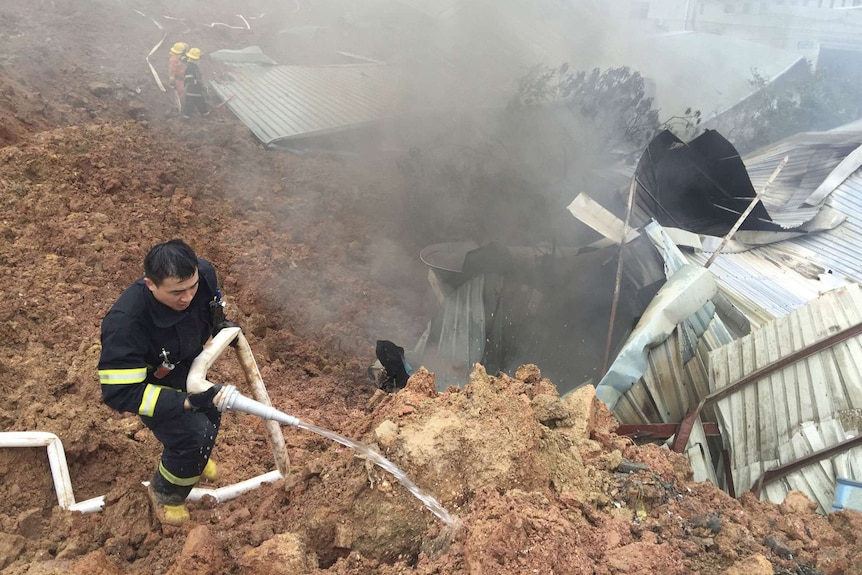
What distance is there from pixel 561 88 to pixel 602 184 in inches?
129

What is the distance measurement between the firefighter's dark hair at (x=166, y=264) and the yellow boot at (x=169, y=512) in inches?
42.8

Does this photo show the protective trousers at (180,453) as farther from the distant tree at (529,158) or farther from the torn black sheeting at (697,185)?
the torn black sheeting at (697,185)

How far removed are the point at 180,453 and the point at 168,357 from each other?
44 cm

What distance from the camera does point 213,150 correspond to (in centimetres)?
778

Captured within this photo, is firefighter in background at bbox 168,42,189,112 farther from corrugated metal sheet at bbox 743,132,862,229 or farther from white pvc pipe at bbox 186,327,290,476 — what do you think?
corrugated metal sheet at bbox 743,132,862,229

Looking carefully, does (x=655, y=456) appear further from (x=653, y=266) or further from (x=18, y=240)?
(x=18, y=240)

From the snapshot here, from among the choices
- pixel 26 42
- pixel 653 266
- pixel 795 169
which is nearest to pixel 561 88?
pixel 795 169

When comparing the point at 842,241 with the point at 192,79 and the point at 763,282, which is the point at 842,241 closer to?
the point at 763,282

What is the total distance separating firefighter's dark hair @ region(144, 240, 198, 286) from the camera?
200 centimetres

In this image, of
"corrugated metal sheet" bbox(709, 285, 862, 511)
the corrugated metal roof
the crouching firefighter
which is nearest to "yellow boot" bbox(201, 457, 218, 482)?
the crouching firefighter

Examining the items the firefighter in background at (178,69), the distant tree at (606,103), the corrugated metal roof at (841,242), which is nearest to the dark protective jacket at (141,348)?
the corrugated metal roof at (841,242)

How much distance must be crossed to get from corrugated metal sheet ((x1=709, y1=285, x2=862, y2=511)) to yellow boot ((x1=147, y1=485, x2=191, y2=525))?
3363 mm

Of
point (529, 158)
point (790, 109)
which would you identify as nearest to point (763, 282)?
point (529, 158)

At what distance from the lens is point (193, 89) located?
8.66m
